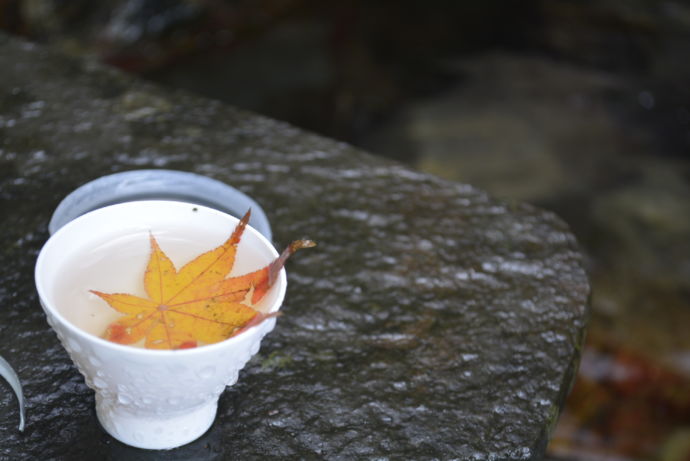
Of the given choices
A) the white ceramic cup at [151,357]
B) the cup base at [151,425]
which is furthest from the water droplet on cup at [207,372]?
the cup base at [151,425]

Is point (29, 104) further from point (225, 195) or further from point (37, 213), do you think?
point (225, 195)

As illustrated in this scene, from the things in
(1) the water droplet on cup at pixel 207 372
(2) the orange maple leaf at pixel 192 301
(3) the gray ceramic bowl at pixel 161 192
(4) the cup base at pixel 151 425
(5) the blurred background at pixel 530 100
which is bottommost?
(5) the blurred background at pixel 530 100

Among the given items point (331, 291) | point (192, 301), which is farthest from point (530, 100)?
point (192, 301)

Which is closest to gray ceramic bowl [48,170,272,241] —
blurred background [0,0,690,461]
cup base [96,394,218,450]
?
cup base [96,394,218,450]

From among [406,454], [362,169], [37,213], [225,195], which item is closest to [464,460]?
[406,454]

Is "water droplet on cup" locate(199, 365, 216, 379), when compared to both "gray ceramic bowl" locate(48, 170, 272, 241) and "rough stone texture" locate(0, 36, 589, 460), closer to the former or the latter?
"rough stone texture" locate(0, 36, 589, 460)

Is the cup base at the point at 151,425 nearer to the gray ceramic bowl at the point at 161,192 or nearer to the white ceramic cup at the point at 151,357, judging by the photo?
the white ceramic cup at the point at 151,357

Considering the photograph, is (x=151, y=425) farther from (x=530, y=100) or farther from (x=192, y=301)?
(x=530, y=100)
